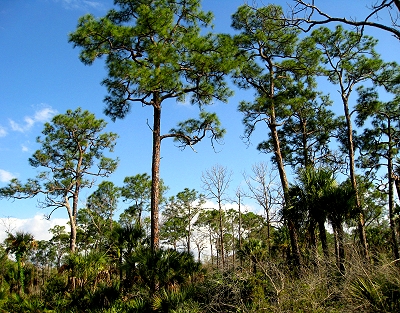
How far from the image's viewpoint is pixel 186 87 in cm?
1343

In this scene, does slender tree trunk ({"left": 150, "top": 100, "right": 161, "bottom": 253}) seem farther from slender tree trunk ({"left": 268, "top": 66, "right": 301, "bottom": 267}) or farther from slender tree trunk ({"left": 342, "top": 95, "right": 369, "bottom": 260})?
slender tree trunk ({"left": 342, "top": 95, "right": 369, "bottom": 260})

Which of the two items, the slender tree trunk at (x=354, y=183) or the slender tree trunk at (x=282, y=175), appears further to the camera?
the slender tree trunk at (x=282, y=175)

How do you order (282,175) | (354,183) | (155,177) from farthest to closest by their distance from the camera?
1. (282,175)
2. (354,183)
3. (155,177)

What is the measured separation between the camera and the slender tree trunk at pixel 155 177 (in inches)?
474

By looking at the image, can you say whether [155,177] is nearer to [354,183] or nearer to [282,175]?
[282,175]

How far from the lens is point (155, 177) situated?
42.3 ft

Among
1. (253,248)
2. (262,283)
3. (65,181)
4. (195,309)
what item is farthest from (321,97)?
(65,181)

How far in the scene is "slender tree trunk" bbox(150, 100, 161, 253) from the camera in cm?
1204

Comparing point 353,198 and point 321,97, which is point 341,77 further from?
point 353,198

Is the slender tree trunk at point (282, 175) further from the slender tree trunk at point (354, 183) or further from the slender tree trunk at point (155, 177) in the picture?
the slender tree trunk at point (155, 177)

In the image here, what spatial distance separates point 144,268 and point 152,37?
27.8ft

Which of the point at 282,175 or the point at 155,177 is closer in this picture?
the point at 155,177

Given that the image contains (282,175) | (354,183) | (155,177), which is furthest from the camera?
(282,175)

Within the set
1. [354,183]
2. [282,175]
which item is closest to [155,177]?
[282,175]
